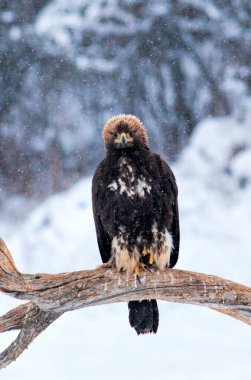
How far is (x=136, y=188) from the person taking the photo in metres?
4.91

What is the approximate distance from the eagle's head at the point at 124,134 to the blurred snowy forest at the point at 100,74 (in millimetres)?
3513

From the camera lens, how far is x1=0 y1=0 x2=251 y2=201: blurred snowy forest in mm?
8633

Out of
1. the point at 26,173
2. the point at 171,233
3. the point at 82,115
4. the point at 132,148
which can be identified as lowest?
the point at 171,233

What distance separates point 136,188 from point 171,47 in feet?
14.2

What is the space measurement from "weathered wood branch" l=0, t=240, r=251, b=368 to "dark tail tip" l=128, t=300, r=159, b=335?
0.23 metres

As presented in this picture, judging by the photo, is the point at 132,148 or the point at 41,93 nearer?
the point at 132,148

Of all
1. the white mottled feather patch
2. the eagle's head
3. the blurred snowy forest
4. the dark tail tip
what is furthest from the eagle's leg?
the blurred snowy forest

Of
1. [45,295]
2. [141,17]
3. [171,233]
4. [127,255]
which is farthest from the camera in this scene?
[141,17]

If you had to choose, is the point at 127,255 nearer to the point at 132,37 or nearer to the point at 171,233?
the point at 171,233

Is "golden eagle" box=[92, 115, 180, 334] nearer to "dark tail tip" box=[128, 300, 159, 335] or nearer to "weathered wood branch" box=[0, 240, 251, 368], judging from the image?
"dark tail tip" box=[128, 300, 159, 335]

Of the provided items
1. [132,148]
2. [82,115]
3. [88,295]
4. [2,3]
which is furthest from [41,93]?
[88,295]

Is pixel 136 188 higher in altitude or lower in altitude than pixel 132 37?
lower

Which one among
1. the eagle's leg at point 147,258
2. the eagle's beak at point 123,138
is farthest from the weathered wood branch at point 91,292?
the eagle's beak at point 123,138

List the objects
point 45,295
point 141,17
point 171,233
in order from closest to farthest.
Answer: point 45,295 < point 171,233 < point 141,17
